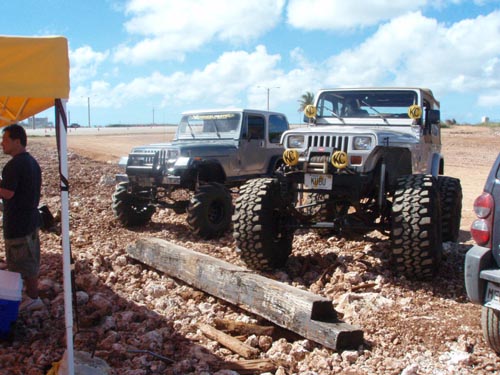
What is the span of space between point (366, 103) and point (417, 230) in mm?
2591

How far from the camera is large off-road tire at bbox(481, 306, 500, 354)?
4.01 metres

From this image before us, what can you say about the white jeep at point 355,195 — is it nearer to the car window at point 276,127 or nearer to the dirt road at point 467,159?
the dirt road at point 467,159

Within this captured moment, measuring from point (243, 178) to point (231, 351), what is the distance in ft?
18.7

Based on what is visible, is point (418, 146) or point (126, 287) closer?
point (126, 287)

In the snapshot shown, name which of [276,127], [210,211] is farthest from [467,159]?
[210,211]

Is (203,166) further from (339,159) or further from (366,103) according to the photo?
(339,159)

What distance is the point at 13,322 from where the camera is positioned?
4.43m

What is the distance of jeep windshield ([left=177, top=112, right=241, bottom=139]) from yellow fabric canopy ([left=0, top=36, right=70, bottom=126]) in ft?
20.9

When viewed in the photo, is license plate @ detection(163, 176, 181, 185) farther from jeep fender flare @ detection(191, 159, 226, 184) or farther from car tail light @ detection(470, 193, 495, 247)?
car tail light @ detection(470, 193, 495, 247)

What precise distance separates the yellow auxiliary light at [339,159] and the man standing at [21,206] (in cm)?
294

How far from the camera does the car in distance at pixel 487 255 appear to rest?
3.85 meters

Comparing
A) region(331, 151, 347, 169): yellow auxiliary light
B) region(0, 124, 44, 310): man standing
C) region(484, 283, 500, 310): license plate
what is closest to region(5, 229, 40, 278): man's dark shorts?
region(0, 124, 44, 310): man standing

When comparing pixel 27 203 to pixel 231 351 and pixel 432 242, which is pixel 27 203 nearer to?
pixel 231 351

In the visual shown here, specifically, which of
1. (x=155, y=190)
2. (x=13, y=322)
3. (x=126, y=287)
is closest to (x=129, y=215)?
(x=155, y=190)
